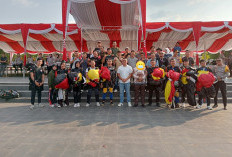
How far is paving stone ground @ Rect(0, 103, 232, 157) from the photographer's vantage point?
277 centimetres

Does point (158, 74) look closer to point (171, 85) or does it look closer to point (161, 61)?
point (171, 85)

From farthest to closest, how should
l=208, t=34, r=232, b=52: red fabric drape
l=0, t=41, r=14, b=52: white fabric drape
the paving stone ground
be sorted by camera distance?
l=0, t=41, r=14, b=52: white fabric drape < l=208, t=34, r=232, b=52: red fabric drape < the paving stone ground

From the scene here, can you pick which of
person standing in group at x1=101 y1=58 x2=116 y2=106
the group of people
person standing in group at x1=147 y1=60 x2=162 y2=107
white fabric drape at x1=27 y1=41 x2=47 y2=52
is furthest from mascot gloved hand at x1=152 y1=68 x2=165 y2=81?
white fabric drape at x1=27 y1=41 x2=47 y2=52

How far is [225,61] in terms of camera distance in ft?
34.0

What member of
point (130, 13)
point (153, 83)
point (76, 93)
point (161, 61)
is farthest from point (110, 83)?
point (130, 13)

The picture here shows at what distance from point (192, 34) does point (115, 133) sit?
1104 cm

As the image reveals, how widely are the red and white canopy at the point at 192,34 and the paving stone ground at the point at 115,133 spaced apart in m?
6.08

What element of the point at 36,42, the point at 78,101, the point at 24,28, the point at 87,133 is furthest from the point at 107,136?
the point at 36,42

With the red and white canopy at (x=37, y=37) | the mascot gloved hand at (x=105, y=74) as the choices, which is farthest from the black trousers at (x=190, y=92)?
the red and white canopy at (x=37, y=37)

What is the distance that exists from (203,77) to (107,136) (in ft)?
11.8

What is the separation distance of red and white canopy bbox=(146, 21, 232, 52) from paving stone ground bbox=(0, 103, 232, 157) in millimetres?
6076

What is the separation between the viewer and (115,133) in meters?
3.51

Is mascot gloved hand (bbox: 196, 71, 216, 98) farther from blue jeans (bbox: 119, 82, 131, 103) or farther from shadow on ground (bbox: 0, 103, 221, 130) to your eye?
blue jeans (bbox: 119, 82, 131, 103)

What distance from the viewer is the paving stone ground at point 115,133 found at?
277cm
